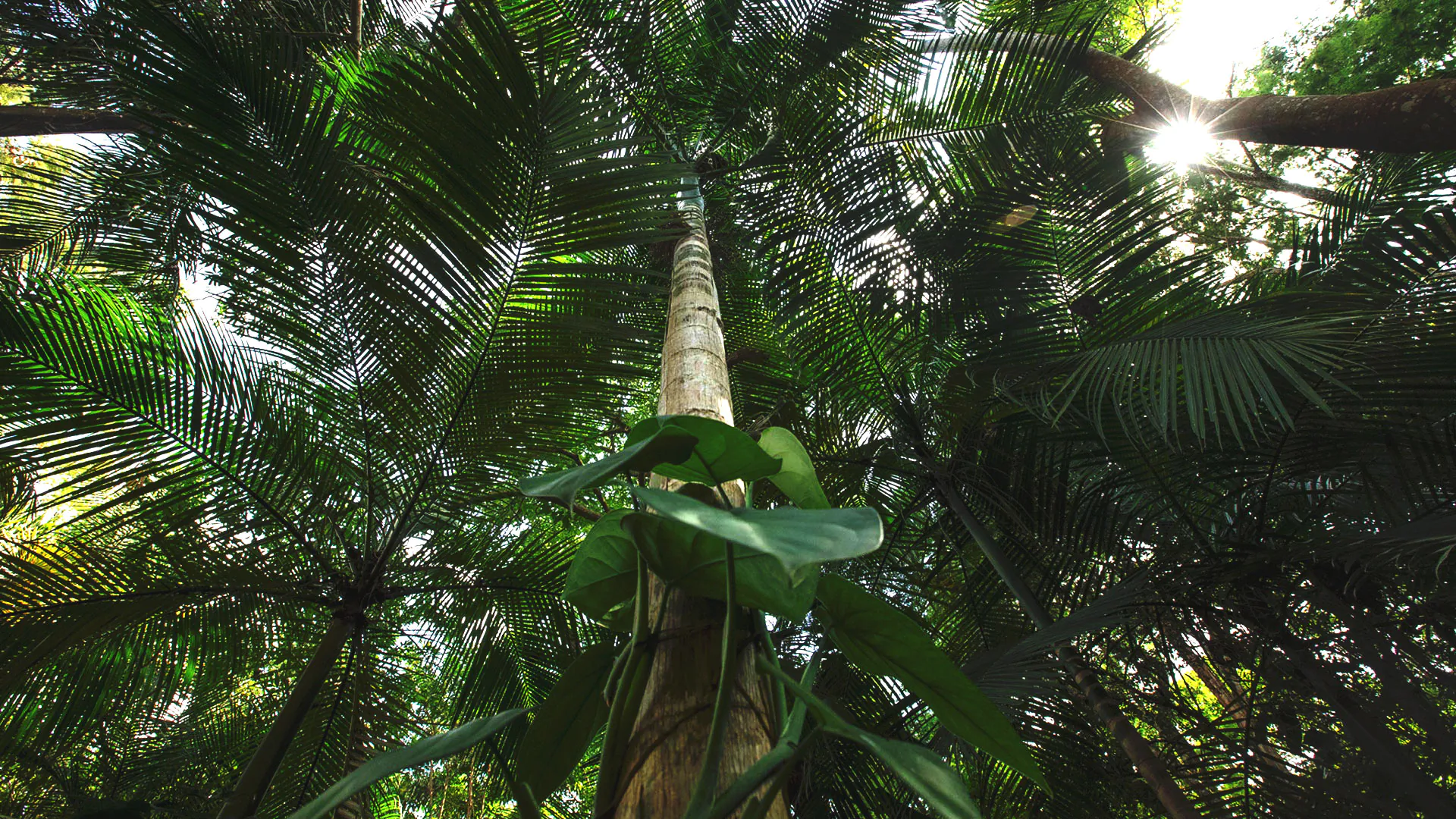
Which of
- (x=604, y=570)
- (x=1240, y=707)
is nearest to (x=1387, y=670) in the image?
(x=1240, y=707)

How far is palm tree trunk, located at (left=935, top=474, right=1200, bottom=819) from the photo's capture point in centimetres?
203

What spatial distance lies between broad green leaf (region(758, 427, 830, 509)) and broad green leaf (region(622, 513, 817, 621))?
0.49 ft

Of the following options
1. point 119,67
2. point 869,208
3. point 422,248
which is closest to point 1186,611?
point 869,208

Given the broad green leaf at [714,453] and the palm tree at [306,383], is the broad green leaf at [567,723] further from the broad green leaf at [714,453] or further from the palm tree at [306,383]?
the palm tree at [306,383]

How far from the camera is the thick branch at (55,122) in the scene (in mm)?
4895

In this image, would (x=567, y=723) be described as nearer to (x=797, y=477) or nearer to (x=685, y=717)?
(x=685, y=717)

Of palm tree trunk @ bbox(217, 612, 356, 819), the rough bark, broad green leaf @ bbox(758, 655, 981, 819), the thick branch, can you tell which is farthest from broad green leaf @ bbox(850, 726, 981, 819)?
the thick branch

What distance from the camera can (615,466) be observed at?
0.66 meters

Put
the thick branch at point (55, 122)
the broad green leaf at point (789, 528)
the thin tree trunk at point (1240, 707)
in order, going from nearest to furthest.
→ the broad green leaf at point (789, 528), the thin tree trunk at point (1240, 707), the thick branch at point (55, 122)

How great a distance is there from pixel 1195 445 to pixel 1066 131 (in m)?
1.53

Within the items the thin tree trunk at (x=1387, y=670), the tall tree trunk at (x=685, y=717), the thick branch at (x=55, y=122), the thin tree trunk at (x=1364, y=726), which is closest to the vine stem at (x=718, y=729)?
the tall tree trunk at (x=685, y=717)

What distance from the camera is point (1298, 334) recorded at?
1.74 metres

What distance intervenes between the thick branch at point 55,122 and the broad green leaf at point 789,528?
5965 mm

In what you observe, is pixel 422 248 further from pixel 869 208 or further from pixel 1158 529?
pixel 1158 529
